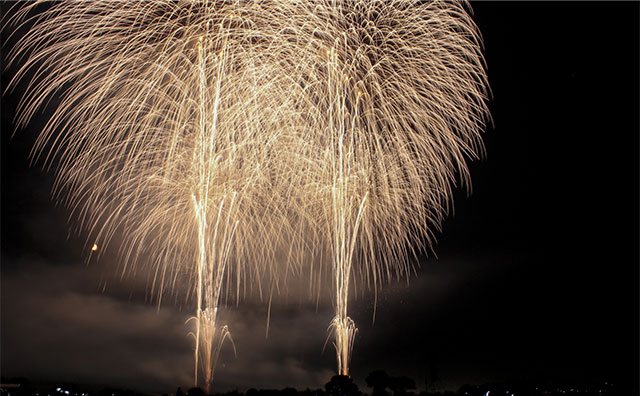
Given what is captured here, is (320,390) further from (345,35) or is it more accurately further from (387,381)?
(345,35)

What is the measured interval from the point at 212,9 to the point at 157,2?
6.42 feet

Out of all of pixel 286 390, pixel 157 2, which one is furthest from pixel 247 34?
pixel 286 390

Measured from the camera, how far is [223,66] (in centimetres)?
2147

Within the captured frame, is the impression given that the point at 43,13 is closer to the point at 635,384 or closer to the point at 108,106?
the point at 108,106

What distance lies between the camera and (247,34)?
67.7 ft

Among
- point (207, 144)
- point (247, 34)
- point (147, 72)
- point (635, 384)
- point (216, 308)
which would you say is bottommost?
point (635, 384)

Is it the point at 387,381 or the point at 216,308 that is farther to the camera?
the point at 216,308

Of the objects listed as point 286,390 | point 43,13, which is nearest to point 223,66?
point 43,13

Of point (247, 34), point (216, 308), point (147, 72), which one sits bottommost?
point (216, 308)

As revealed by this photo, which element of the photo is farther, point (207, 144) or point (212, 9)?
point (207, 144)

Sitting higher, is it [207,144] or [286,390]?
[207,144]

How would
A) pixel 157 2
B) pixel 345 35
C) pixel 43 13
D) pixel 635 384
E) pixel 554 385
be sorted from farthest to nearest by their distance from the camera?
pixel 635 384, pixel 554 385, pixel 345 35, pixel 157 2, pixel 43 13

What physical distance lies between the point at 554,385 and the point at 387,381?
1379 centimetres

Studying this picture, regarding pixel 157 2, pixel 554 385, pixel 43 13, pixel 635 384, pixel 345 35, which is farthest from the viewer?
pixel 635 384
